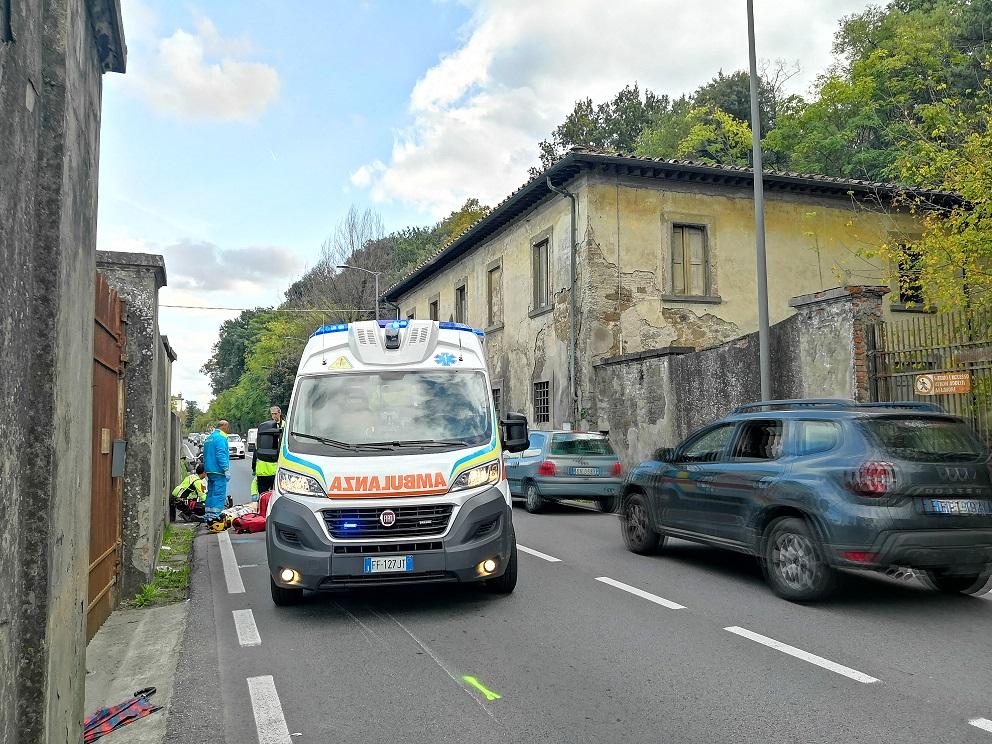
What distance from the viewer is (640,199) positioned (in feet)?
68.1

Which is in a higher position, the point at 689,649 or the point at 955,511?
the point at 955,511

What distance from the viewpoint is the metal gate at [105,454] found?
6.16 meters

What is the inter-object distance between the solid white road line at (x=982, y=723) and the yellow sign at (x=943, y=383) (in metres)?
7.98

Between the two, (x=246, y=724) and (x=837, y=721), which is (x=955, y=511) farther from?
(x=246, y=724)

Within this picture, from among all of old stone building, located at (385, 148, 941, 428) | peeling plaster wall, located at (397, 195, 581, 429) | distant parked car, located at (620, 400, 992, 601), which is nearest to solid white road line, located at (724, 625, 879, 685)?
distant parked car, located at (620, 400, 992, 601)

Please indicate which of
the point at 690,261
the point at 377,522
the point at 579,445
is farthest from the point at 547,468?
the point at 690,261

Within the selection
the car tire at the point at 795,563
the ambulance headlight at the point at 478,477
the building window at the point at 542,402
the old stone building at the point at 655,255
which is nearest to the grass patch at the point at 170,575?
the ambulance headlight at the point at 478,477

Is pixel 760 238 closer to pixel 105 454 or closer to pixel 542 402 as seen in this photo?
pixel 542 402

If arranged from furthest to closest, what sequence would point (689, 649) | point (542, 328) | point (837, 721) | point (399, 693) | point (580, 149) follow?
1. point (542, 328)
2. point (580, 149)
3. point (689, 649)
4. point (399, 693)
5. point (837, 721)

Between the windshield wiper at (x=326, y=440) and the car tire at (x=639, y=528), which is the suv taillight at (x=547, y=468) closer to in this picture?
the car tire at (x=639, y=528)

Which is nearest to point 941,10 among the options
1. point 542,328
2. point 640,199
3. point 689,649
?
point 640,199

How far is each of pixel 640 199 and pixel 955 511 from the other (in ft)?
49.8

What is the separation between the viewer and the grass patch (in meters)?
7.46

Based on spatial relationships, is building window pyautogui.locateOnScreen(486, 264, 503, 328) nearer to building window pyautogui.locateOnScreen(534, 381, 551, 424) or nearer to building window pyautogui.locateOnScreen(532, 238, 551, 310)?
building window pyautogui.locateOnScreen(532, 238, 551, 310)
